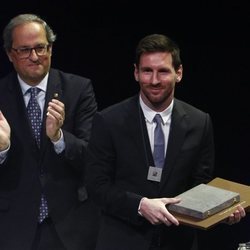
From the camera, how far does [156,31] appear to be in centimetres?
385

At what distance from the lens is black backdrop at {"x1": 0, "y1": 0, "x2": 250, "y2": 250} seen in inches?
150

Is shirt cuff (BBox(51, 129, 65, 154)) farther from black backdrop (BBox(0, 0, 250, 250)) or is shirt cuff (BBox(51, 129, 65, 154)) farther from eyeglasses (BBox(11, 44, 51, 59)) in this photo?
black backdrop (BBox(0, 0, 250, 250))

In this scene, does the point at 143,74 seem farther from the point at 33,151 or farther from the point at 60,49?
the point at 60,49

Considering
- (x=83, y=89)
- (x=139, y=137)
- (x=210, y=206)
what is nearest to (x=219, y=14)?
(x=83, y=89)

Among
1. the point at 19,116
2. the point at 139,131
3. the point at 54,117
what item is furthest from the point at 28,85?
the point at 139,131

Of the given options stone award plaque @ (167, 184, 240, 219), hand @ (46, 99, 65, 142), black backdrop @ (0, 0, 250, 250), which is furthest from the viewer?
black backdrop @ (0, 0, 250, 250)

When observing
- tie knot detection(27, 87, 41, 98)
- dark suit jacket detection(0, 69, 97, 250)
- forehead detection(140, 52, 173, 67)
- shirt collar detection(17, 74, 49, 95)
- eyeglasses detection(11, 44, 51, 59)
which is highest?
forehead detection(140, 52, 173, 67)

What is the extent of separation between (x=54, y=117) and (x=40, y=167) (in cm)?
27

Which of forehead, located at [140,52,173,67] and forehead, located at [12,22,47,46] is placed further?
forehead, located at [12,22,47,46]

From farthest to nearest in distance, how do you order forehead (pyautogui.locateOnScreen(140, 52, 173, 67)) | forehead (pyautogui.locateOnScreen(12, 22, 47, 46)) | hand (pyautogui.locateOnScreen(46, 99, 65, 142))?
forehead (pyautogui.locateOnScreen(12, 22, 47, 46)) → hand (pyautogui.locateOnScreen(46, 99, 65, 142)) → forehead (pyautogui.locateOnScreen(140, 52, 173, 67))

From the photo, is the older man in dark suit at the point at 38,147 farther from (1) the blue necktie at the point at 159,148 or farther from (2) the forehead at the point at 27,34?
(1) the blue necktie at the point at 159,148

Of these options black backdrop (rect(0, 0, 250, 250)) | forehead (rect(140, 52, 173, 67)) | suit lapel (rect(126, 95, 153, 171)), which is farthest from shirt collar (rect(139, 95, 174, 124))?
black backdrop (rect(0, 0, 250, 250))

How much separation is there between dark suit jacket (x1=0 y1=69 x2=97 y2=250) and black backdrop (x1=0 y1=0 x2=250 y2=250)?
829 mm

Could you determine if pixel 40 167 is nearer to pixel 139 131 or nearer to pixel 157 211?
pixel 139 131
